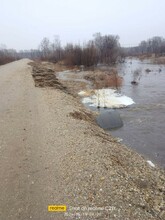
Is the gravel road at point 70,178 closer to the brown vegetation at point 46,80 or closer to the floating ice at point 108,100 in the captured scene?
the floating ice at point 108,100

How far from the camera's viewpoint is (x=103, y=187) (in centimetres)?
446

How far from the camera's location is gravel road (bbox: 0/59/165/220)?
12.6ft

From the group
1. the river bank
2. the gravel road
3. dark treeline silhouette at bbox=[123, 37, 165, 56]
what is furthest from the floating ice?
dark treeline silhouette at bbox=[123, 37, 165, 56]

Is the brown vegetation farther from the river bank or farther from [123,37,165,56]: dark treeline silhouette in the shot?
[123,37,165,56]: dark treeline silhouette

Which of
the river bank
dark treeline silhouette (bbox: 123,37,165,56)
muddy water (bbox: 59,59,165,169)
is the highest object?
dark treeline silhouette (bbox: 123,37,165,56)

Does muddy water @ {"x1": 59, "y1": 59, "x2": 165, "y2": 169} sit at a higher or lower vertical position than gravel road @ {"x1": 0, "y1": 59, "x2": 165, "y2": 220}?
lower

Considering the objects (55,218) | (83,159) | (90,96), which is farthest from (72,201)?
(90,96)

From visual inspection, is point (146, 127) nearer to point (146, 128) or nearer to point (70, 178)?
point (146, 128)

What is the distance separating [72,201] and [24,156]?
2028mm

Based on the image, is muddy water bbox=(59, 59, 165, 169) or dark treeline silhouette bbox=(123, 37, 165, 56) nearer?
muddy water bbox=(59, 59, 165, 169)

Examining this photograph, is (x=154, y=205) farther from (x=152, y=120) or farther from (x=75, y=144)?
(x=152, y=120)

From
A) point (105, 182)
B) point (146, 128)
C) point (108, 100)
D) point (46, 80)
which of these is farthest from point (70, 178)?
point (46, 80)

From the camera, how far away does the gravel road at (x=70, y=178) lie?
3.83 metres

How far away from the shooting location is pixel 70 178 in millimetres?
4691
